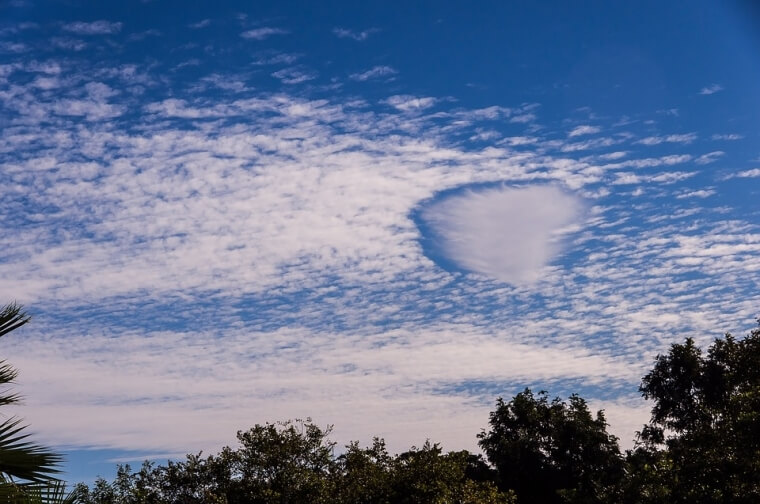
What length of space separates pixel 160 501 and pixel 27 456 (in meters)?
25.6

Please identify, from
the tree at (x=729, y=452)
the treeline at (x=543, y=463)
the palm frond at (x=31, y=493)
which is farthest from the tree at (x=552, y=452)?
the palm frond at (x=31, y=493)

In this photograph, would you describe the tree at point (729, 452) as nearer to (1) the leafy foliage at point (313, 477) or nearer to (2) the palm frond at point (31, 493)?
(1) the leafy foliage at point (313, 477)

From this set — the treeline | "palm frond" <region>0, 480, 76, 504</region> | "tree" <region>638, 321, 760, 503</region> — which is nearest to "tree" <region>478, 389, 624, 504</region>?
the treeline

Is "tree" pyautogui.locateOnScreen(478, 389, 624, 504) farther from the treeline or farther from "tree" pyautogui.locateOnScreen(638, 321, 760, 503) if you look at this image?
"tree" pyautogui.locateOnScreen(638, 321, 760, 503)

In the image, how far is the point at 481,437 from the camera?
4350 centimetres

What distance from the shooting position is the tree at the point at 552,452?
40.2 meters

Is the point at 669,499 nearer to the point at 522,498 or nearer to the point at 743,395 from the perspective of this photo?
the point at 743,395

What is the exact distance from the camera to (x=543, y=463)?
40750 mm

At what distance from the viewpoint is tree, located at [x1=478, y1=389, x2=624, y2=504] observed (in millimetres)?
40188

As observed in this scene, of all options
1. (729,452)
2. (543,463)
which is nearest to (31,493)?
(729,452)

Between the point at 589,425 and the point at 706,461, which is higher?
the point at 589,425

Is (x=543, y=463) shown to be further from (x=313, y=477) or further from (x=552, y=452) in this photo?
(x=313, y=477)

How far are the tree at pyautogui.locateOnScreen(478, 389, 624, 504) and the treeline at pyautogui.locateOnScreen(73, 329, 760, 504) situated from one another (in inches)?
2.1

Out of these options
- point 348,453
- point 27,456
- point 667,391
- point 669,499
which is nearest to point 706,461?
point 669,499
